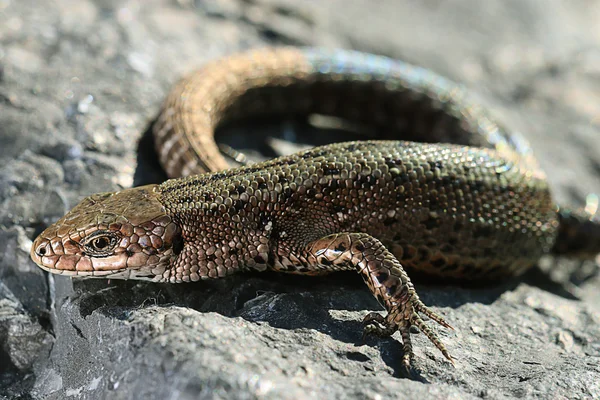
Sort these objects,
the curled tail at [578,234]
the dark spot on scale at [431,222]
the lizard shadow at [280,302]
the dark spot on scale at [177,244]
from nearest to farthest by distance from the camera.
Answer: the lizard shadow at [280,302] < the dark spot on scale at [177,244] < the dark spot on scale at [431,222] < the curled tail at [578,234]

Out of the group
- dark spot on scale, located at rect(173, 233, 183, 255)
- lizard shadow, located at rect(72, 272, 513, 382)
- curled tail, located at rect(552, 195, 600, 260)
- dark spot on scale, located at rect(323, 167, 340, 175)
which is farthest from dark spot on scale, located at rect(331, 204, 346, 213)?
curled tail, located at rect(552, 195, 600, 260)

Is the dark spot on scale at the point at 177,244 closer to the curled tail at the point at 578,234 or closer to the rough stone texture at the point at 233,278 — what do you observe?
the rough stone texture at the point at 233,278

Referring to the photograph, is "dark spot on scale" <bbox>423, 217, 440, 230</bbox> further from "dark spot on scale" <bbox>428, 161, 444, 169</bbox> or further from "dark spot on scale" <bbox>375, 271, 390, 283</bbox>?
"dark spot on scale" <bbox>375, 271, 390, 283</bbox>

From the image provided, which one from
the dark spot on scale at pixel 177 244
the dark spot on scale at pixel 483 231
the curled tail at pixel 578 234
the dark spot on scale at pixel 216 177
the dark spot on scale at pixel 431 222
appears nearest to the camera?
the dark spot on scale at pixel 177 244

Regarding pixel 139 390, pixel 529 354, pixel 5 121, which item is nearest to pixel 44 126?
pixel 5 121

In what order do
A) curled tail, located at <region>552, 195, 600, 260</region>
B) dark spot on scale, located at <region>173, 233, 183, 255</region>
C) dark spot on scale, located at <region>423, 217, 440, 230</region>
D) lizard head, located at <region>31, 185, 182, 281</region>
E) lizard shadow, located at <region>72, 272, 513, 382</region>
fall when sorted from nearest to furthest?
lizard shadow, located at <region>72, 272, 513, 382</region>, lizard head, located at <region>31, 185, 182, 281</region>, dark spot on scale, located at <region>173, 233, 183, 255</region>, dark spot on scale, located at <region>423, 217, 440, 230</region>, curled tail, located at <region>552, 195, 600, 260</region>

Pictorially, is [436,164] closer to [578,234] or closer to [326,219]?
[326,219]

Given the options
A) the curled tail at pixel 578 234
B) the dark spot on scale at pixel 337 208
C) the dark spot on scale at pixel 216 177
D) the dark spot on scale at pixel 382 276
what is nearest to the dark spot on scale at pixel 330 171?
the dark spot on scale at pixel 337 208
